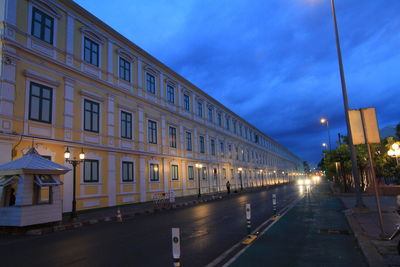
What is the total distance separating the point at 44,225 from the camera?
13.4m

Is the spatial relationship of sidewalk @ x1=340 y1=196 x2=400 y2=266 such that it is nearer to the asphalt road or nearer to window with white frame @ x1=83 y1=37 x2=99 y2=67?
the asphalt road

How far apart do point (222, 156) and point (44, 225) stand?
34.8 m

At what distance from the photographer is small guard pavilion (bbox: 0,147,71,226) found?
12094 mm

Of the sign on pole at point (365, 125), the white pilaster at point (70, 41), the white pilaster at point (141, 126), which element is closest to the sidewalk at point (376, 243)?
the sign on pole at point (365, 125)

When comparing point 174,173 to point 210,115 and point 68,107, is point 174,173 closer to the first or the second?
point 68,107

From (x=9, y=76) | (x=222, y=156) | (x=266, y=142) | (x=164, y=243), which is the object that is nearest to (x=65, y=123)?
(x=9, y=76)

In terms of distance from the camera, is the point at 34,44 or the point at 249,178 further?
the point at 249,178

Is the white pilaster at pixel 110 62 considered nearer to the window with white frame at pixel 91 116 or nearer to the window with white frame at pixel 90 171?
the window with white frame at pixel 91 116

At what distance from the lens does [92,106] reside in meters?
21.0

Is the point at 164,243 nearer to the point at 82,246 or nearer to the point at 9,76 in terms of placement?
the point at 82,246

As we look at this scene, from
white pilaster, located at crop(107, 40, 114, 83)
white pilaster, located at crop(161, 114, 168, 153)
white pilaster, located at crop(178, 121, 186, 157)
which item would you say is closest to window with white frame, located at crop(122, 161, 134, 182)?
white pilaster, located at crop(161, 114, 168, 153)

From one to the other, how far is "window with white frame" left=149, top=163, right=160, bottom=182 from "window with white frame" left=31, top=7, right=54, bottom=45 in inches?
523

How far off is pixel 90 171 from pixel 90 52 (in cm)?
870

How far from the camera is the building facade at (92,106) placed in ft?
52.9
